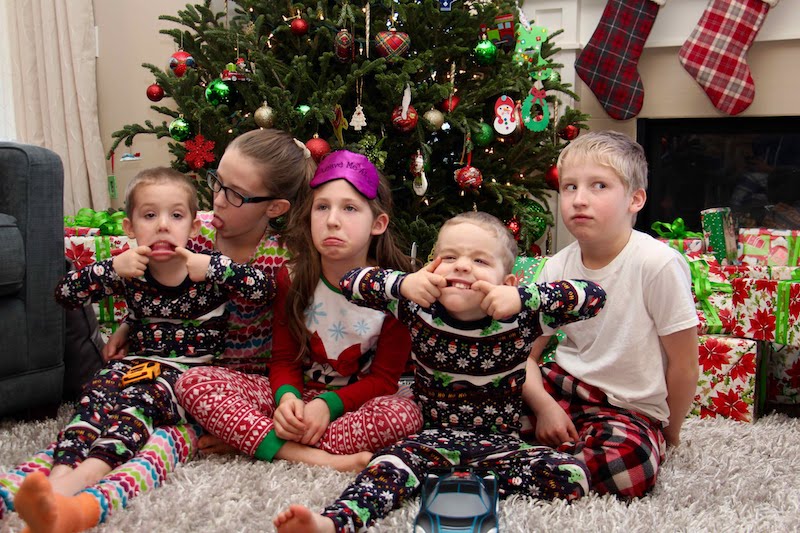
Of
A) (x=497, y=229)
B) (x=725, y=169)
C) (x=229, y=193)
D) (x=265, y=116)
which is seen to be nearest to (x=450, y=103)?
(x=265, y=116)

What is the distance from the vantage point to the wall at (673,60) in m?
2.63

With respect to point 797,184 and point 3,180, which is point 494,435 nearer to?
point 3,180

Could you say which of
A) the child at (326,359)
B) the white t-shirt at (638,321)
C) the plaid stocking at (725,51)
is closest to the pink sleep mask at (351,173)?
the child at (326,359)

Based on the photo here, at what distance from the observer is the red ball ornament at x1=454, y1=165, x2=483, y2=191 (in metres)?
2.22

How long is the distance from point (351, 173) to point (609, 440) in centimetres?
73

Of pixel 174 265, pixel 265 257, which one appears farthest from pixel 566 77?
pixel 174 265

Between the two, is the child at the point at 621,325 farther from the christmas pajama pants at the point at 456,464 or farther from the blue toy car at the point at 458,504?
the blue toy car at the point at 458,504

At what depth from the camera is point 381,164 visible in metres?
2.12

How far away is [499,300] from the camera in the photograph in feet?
3.81

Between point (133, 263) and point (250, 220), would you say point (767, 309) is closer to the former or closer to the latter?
point (250, 220)

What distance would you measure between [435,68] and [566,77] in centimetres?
82

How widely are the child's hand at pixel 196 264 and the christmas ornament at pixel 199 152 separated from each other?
999mm

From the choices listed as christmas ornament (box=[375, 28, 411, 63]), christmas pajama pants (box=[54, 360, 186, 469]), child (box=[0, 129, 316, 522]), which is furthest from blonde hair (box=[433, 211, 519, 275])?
christmas ornament (box=[375, 28, 411, 63])

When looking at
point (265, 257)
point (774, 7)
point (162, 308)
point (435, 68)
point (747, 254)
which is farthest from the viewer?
point (774, 7)
